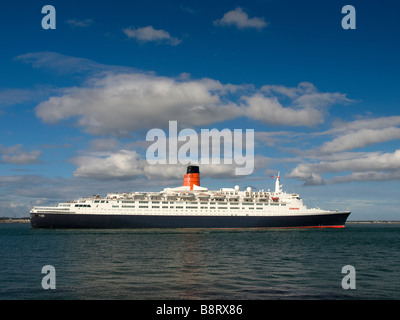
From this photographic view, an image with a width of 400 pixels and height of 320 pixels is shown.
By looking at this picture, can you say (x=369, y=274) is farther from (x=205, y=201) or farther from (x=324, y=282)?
(x=205, y=201)

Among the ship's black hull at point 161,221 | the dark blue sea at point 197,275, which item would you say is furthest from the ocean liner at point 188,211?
the dark blue sea at point 197,275

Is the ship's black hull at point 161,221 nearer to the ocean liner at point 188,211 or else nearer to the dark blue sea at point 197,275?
the ocean liner at point 188,211

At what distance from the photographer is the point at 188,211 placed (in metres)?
75.9

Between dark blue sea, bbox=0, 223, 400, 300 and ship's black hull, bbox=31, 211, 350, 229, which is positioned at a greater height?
dark blue sea, bbox=0, 223, 400, 300

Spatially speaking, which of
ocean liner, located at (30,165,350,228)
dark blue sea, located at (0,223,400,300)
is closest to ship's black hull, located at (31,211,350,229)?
ocean liner, located at (30,165,350,228)

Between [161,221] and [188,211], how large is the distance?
6337mm

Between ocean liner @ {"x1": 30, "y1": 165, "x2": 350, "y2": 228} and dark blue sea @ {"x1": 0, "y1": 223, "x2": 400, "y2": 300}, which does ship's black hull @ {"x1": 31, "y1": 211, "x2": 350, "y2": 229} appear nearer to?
ocean liner @ {"x1": 30, "y1": 165, "x2": 350, "y2": 228}

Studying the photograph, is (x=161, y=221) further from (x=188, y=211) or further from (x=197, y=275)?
(x=197, y=275)

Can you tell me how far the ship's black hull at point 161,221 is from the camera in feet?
238

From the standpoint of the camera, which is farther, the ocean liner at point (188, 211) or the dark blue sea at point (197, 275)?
the ocean liner at point (188, 211)

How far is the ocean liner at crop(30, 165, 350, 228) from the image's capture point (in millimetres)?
72688

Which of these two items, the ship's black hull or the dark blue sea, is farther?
the ship's black hull

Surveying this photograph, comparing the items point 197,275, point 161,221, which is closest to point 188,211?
point 161,221
